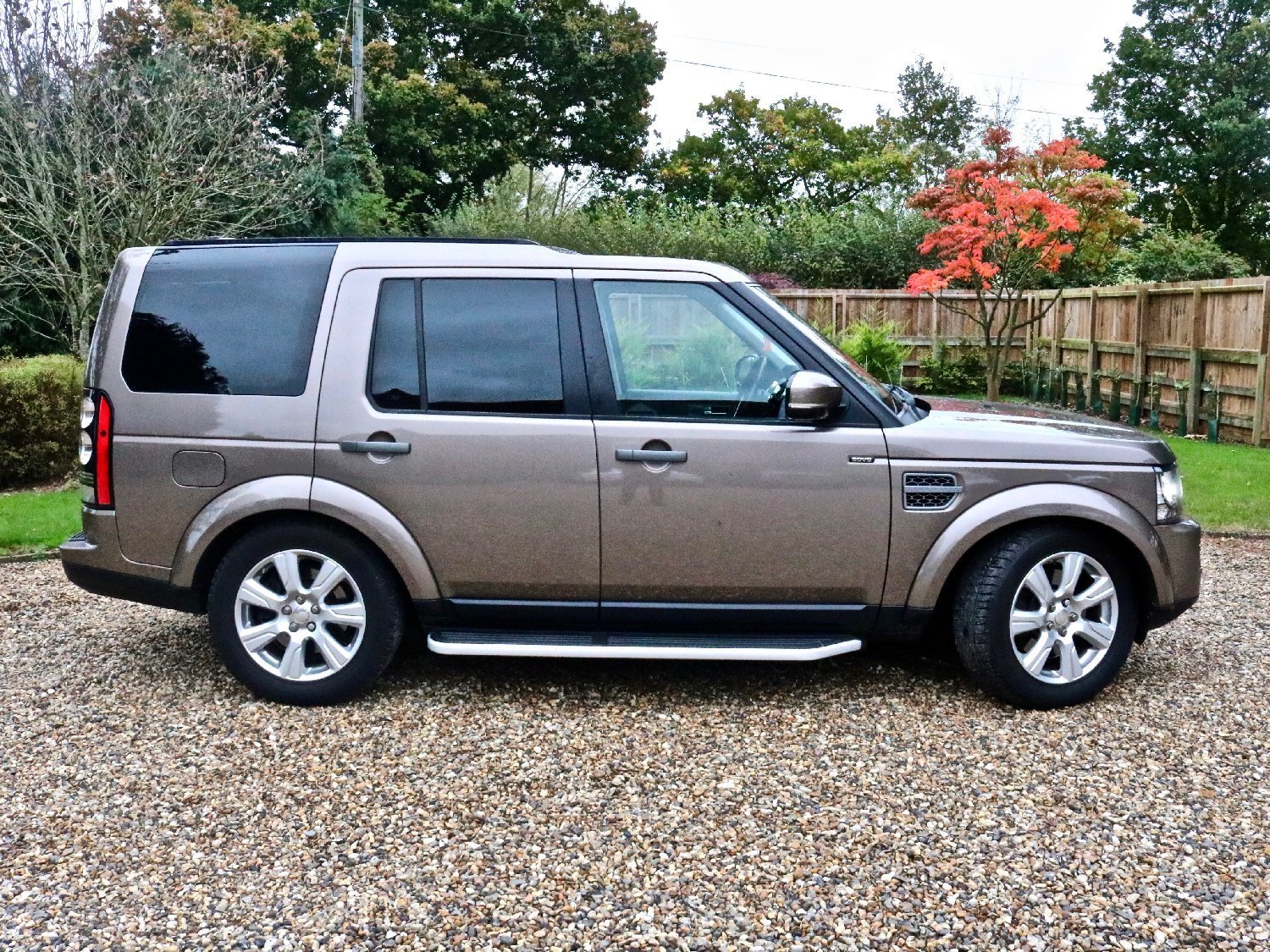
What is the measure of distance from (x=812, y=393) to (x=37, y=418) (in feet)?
26.7

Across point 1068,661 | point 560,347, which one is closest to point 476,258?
point 560,347

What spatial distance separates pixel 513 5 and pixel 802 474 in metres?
32.7

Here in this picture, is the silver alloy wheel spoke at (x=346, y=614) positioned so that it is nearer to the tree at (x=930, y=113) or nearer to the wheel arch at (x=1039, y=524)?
the wheel arch at (x=1039, y=524)

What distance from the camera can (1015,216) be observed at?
17891 millimetres

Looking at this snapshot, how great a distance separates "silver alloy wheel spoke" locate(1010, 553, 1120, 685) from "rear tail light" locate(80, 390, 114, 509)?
3657 mm

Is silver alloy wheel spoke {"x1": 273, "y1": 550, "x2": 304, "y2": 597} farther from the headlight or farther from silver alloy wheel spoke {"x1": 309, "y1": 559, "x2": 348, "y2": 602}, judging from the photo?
the headlight

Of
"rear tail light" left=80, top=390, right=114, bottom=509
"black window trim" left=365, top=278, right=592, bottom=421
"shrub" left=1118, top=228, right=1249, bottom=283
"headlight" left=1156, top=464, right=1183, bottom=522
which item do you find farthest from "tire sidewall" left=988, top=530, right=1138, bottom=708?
"shrub" left=1118, top=228, right=1249, bottom=283

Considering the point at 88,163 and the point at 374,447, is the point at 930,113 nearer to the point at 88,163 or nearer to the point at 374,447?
the point at 88,163

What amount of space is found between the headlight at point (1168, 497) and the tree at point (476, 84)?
86.8ft

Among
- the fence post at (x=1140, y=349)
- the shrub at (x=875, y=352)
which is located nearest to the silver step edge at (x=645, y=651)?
the shrub at (x=875, y=352)

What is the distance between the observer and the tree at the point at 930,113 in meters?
47.3

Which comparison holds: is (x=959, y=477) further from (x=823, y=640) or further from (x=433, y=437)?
(x=433, y=437)

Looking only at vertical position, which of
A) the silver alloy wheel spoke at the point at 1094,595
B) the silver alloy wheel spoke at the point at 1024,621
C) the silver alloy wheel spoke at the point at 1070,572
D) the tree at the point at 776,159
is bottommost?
the silver alloy wheel spoke at the point at 1024,621

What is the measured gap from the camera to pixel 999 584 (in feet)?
15.1
